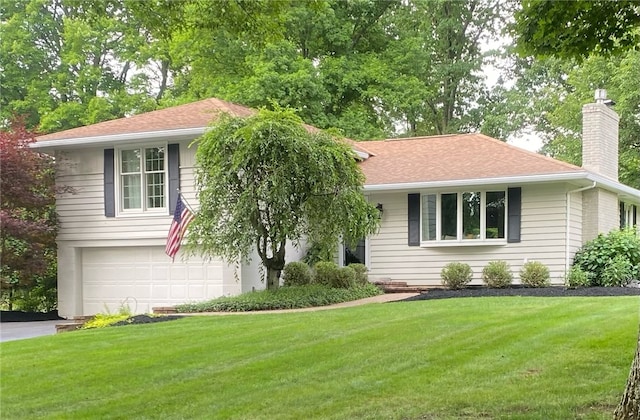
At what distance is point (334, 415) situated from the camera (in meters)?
4.46

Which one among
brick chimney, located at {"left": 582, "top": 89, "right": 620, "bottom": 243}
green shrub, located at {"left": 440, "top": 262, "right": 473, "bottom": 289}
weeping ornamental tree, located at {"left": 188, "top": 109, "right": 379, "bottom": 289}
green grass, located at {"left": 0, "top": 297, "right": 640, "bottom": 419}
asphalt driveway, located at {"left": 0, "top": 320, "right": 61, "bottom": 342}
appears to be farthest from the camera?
brick chimney, located at {"left": 582, "top": 89, "right": 620, "bottom": 243}

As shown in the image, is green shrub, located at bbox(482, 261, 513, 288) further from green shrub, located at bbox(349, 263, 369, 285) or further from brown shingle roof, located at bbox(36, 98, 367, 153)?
brown shingle roof, located at bbox(36, 98, 367, 153)

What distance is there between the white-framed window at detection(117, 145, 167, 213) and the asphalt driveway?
3.07m

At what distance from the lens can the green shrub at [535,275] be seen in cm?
A: 1393

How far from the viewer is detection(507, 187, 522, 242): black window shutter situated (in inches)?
575

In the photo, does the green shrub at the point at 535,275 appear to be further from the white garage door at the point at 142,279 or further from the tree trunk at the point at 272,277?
the white garage door at the point at 142,279

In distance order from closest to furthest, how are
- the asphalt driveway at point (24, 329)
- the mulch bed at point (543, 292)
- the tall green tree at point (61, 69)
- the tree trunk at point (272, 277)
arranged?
the asphalt driveway at point (24, 329) < the mulch bed at point (543, 292) < the tree trunk at point (272, 277) < the tall green tree at point (61, 69)

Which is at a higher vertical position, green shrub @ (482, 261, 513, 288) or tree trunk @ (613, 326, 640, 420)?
tree trunk @ (613, 326, 640, 420)

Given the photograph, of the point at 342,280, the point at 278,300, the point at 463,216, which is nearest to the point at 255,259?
the point at 342,280

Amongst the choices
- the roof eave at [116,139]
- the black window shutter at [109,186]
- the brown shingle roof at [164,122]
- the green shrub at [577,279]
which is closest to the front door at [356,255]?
the brown shingle roof at [164,122]

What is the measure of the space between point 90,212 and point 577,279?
11.1 metres

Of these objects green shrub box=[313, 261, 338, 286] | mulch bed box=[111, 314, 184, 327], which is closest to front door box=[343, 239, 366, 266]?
green shrub box=[313, 261, 338, 286]

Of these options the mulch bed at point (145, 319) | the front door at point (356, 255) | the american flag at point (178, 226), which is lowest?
the mulch bed at point (145, 319)

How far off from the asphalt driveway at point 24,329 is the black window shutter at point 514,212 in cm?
993
